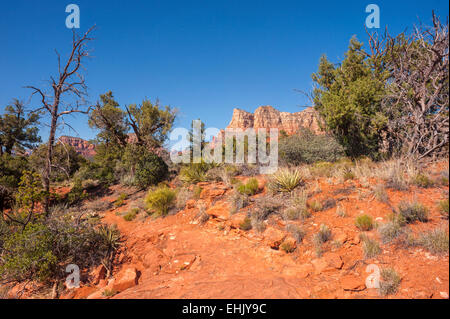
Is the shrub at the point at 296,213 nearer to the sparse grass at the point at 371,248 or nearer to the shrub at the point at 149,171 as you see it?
the sparse grass at the point at 371,248

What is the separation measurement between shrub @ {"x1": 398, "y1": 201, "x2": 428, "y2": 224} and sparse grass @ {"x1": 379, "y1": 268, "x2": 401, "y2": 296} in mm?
1189

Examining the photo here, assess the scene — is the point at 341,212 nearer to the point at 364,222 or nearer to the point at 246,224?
the point at 364,222

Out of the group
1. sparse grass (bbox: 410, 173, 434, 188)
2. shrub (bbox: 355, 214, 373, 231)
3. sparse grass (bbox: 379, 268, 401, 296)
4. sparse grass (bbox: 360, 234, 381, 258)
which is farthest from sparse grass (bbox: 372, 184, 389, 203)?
sparse grass (bbox: 379, 268, 401, 296)

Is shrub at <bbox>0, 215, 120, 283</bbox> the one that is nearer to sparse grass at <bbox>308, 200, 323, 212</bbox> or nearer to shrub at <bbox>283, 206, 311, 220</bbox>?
shrub at <bbox>283, 206, 311, 220</bbox>

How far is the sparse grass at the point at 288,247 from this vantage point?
186 inches

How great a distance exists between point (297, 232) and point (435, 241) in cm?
243

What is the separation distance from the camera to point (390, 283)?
3111 mm

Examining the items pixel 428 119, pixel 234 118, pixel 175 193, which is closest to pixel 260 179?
pixel 175 193

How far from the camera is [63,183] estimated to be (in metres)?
15.2

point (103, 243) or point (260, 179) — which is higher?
point (260, 179)

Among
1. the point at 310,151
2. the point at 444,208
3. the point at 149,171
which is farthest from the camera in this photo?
the point at 149,171

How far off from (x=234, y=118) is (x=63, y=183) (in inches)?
3116

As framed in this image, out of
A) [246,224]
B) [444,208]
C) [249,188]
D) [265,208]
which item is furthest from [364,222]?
[249,188]
